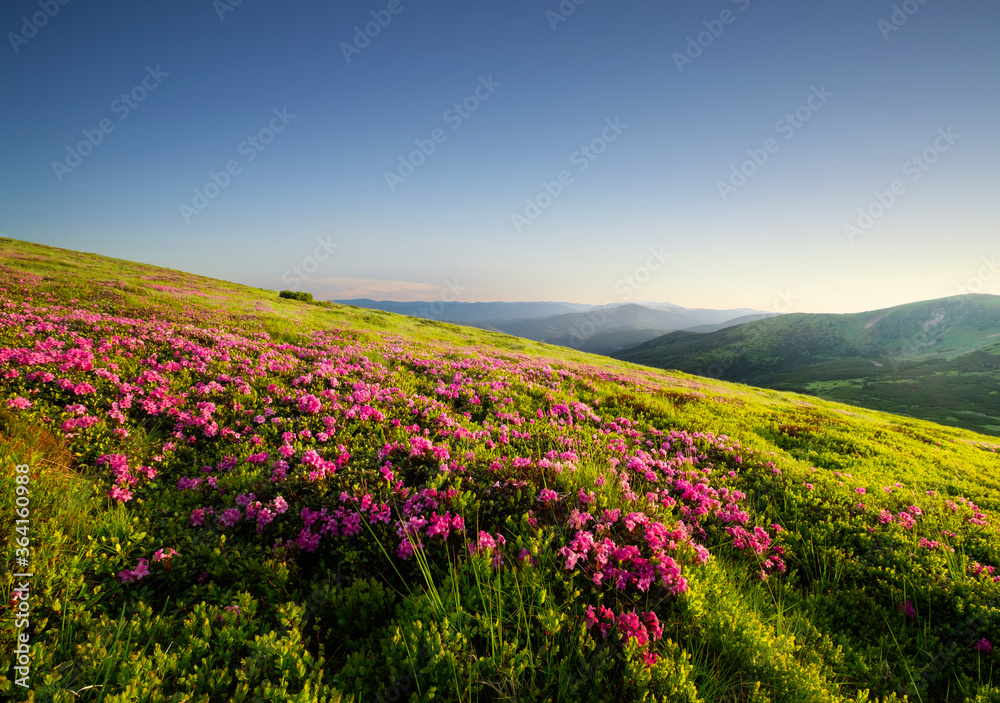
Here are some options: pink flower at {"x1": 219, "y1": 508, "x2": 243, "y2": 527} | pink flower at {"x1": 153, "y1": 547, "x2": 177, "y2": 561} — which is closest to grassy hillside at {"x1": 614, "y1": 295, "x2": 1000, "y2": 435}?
pink flower at {"x1": 219, "y1": 508, "x2": 243, "y2": 527}

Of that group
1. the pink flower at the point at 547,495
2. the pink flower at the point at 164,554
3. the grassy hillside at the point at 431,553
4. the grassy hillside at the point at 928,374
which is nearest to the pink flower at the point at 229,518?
the grassy hillside at the point at 431,553

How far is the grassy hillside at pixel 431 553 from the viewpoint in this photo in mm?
2906

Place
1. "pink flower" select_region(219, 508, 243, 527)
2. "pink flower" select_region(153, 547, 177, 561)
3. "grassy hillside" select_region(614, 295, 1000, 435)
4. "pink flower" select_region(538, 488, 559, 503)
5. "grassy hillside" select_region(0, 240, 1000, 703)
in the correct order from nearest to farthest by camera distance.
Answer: "grassy hillside" select_region(0, 240, 1000, 703) < "pink flower" select_region(153, 547, 177, 561) < "pink flower" select_region(219, 508, 243, 527) < "pink flower" select_region(538, 488, 559, 503) < "grassy hillside" select_region(614, 295, 1000, 435)

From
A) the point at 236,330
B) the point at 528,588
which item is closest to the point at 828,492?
the point at 528,588

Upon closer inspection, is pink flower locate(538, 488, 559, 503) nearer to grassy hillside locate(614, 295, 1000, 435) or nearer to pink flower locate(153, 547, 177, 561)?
pink flower locate(153, 547, 177, 561)

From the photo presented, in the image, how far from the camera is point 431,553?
424 cm

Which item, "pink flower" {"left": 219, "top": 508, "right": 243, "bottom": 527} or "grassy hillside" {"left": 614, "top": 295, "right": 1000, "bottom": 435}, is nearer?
"pink flower" {"left": 219, "top": 508, "right": 243, "bottom": 527}

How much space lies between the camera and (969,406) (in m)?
89.6

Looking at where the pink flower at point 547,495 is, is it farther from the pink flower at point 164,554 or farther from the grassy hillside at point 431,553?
the pink flower at point 164,554

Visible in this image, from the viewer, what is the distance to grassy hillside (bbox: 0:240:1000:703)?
2.91m

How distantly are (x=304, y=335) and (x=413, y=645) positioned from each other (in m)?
13.9

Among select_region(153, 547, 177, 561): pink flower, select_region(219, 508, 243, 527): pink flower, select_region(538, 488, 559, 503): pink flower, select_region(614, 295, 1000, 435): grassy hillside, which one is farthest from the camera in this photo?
select_region(614, 295, 1000, 435): grassy hillside

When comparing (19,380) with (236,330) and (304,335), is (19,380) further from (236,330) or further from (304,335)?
(304,335)

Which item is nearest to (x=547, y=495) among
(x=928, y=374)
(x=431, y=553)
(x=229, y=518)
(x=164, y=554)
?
(x=431, y=553)
